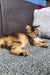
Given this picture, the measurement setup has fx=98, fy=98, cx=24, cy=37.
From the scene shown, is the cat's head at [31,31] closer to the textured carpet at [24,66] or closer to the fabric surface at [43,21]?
the fabric surface at [43,21]

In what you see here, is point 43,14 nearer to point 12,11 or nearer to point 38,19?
point 38,19

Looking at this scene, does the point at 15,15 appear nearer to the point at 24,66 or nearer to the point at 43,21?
the point at 43,21

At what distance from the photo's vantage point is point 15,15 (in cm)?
137

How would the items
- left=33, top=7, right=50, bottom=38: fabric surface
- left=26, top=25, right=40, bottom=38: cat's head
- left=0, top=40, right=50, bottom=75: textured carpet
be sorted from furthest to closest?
left=33, top=7, right=50, bottom=38: fabric surface → left=26, top=25, right=40, bottom=38: cat's head → left=0, top=40, right=50, bottom=75: textured carpet

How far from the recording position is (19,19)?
55.7 inches

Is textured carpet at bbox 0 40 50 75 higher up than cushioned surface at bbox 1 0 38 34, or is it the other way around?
cushioned surface at bbox 1 0 38 34

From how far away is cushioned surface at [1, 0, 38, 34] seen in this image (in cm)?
127

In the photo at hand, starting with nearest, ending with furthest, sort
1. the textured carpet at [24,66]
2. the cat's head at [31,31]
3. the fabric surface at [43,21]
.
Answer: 1. the textured carpet at [24,66]
2. the cat's head at [31,31]
3. the fabric surface at [43,21]

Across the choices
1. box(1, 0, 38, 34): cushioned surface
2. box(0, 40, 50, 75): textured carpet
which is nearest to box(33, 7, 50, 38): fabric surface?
box(1, 0, 38, 34): cushioned surface

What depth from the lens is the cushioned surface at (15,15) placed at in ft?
4.18

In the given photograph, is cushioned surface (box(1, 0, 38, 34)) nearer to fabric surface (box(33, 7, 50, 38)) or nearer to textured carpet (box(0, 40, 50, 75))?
fabric surface (box(33, 7, 50, 38))

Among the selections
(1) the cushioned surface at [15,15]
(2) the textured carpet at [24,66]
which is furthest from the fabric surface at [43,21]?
(2) the textured carpet at [24,66]

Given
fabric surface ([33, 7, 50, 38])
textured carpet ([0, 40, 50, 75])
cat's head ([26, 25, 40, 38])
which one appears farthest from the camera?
fabric surface ([33, 7, 50, 38])

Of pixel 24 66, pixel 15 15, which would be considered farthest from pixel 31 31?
pixel 24 66
